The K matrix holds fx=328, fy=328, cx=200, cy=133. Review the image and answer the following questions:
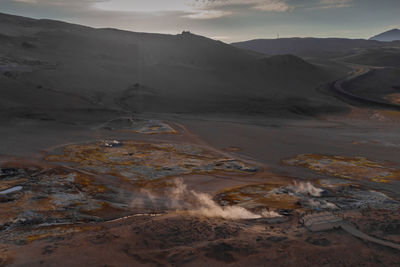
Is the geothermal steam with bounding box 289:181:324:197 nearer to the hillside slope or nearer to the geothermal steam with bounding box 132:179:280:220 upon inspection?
the geothermal steam with bounding box 132:179:280:220

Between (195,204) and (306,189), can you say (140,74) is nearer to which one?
(306,189)

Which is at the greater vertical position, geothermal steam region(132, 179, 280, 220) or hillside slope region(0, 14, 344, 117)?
hillside slope region(0, 14, 344, 117)

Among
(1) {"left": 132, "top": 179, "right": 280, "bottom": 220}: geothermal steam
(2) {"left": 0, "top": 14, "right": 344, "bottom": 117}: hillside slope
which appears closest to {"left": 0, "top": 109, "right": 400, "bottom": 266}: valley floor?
(1) {"left": 132, "top": 179, "right": 280, "bottom": 220}: geothermal steam

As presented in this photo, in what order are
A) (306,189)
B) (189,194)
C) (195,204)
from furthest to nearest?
(306,189), (189,194), (195,204)

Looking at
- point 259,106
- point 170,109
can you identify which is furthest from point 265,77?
point 170,109

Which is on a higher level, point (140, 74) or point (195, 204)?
point (140, 74)

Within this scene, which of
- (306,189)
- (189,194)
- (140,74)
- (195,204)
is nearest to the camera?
(195,204)

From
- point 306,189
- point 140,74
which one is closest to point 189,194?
point 306,189

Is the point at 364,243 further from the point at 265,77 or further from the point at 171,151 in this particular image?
the point at 265,77
